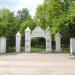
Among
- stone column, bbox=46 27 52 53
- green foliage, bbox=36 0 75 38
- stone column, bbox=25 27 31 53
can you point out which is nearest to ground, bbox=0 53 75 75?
green foliage, bbox=36 0 75 38

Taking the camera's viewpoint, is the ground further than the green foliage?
No

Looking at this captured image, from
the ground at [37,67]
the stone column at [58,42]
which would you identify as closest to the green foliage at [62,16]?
the stone column at [58,42]

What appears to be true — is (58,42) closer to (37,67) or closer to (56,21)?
(56,21)

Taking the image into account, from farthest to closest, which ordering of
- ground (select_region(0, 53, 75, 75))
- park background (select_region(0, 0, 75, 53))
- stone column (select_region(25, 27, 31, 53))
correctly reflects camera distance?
1. stone column (select_region(25, 27, 31, 53))
2. park background (select_region(0, 0, 75, 53))
3. ground (select_region(0, 53, 75, 75))

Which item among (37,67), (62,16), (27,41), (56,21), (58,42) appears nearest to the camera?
(37,67)

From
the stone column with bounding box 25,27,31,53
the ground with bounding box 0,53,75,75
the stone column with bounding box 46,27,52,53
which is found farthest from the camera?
the stone column with bounding box 25,27,31,53

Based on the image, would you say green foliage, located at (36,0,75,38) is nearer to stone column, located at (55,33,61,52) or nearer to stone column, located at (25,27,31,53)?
stone column, located at (55,33,61,52)

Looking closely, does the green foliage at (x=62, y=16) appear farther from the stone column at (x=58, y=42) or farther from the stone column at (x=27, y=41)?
the stone column at (x=27, y=41)

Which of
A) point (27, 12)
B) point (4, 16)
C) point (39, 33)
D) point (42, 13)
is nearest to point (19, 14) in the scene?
point (27, 12)

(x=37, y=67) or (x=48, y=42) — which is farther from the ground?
(x=48, y=42)

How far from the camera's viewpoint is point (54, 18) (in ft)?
133

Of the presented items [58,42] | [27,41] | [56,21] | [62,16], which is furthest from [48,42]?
[62,16]

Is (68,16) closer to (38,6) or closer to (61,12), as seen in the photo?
(61,12)

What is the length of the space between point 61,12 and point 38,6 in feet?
45.8
